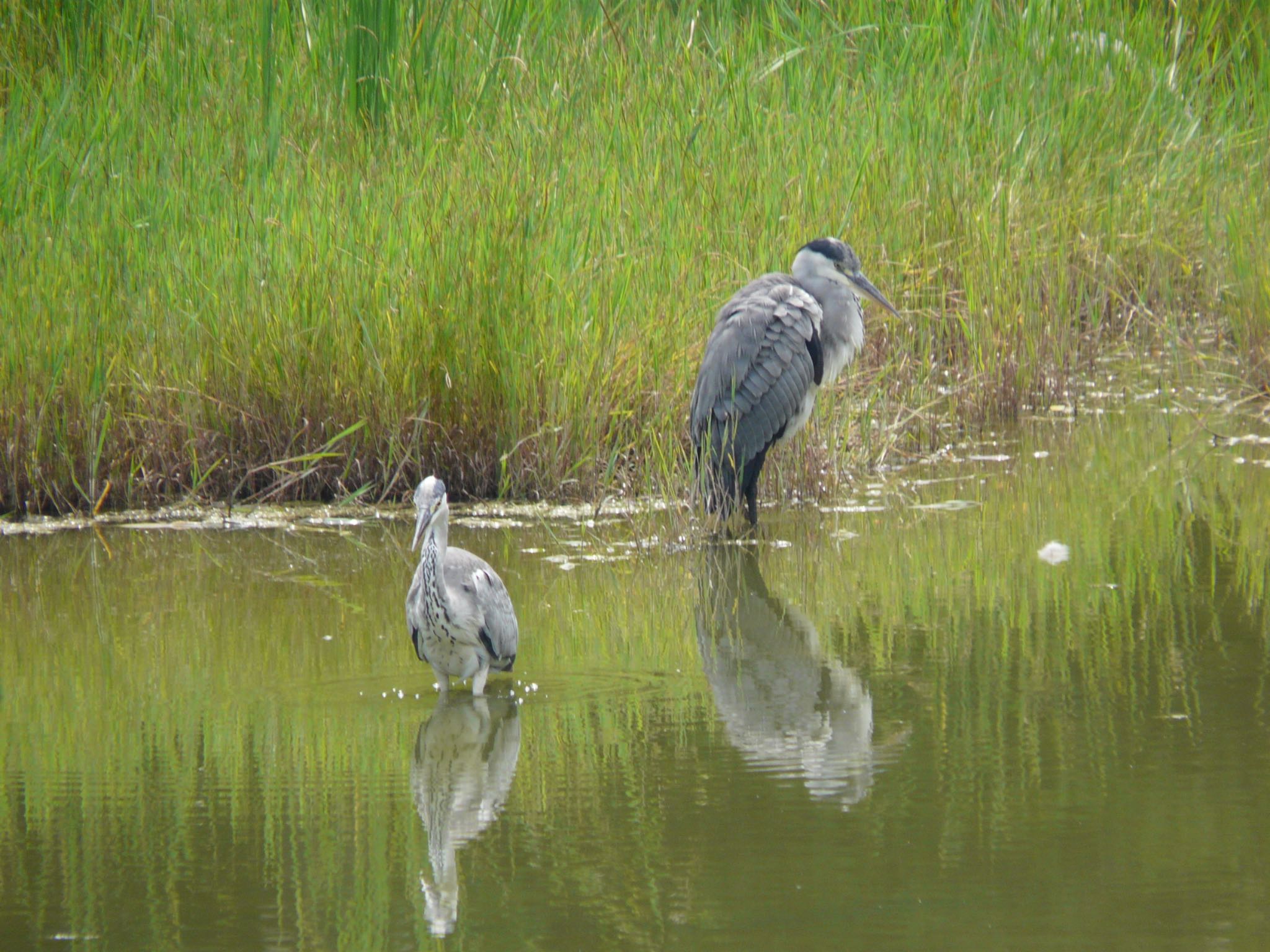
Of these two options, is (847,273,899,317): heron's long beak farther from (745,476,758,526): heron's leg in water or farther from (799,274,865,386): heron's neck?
(745,476,758,526): heron's leg in water

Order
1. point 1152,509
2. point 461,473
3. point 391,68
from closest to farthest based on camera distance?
1. point 1152,509
2. point 461,473
3. point 391,68

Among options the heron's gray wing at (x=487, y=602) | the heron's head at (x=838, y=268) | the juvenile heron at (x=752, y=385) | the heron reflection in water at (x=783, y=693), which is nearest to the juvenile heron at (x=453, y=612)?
the heron's gray wing at (x=487, y=602)

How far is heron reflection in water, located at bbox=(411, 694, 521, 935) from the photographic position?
3064 millimetres

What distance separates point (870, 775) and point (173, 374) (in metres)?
3.92

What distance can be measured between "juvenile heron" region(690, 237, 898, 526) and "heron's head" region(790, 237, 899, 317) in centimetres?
25

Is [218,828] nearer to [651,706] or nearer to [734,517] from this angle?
[651,706]

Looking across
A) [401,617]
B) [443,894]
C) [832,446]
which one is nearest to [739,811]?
[443,894]

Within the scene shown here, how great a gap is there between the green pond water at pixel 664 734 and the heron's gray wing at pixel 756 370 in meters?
0.40

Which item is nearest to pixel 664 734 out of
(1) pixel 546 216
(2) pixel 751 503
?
(2) pixel 751 503

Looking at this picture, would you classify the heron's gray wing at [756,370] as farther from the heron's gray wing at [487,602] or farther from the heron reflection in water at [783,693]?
the heron's gray wing at [487,602]

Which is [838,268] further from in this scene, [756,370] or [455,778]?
[455,778]

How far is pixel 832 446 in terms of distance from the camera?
22.0ft

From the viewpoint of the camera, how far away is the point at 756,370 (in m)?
6.21

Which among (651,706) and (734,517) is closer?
(651,706)
